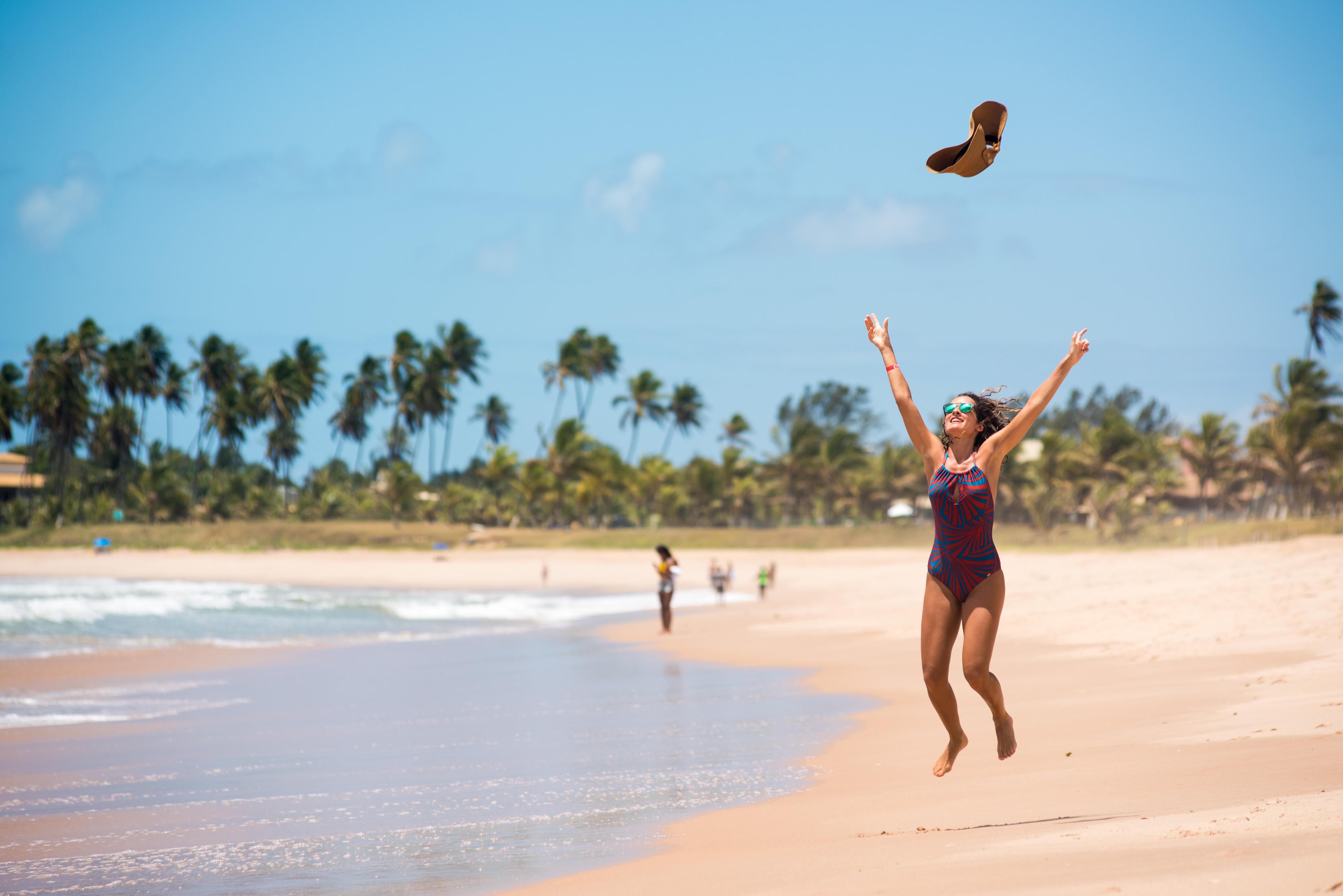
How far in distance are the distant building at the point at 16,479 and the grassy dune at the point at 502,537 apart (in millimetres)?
12462

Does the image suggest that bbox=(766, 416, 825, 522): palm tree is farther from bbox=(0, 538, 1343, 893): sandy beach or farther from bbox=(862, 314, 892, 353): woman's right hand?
bbox=(862, 314, 892, 353): woman's right hand

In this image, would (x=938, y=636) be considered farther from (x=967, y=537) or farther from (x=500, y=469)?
(x=500, y=469)

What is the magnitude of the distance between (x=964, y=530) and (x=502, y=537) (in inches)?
2280

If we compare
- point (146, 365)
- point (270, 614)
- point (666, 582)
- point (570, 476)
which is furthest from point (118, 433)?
point (666, 582)

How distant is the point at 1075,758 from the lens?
5840 mm

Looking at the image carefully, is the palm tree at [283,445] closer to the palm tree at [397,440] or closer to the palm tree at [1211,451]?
the palm tree at [397,440]

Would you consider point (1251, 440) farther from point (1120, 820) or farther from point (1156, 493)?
point (1120, 820)

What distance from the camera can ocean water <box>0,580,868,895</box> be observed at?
475 cm

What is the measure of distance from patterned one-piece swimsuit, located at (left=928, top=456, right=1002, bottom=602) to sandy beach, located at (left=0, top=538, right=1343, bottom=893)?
0.97 meters

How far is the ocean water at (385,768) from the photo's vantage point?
475 cm

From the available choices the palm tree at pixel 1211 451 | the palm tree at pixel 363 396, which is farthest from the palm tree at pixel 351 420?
the palm tree at pixel 1211 451

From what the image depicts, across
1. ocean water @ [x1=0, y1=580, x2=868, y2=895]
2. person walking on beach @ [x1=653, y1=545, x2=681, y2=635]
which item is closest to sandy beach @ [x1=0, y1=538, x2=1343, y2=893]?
ocean water @ [x1=0, y1=580, x2=868, y2=895]

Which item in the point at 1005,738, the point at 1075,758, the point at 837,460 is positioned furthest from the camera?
the point at 837,460

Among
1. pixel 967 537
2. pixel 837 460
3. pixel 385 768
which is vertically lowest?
pixel 385 768
